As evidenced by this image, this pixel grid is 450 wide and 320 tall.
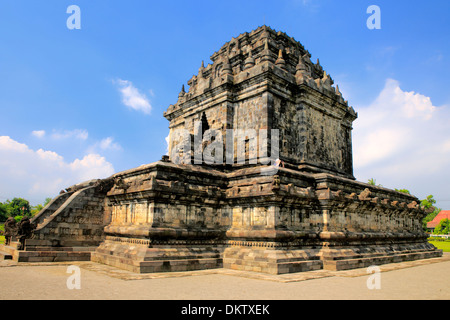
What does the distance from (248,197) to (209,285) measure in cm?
537

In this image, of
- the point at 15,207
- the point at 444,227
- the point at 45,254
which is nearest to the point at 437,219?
the point at 444,227

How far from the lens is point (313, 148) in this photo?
771 inches

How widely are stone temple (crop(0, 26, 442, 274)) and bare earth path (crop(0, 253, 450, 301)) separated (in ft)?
4.27

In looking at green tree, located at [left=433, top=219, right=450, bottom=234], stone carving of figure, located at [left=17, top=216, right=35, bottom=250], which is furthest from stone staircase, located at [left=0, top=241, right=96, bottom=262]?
green tree, located at [left=433, top=219, right=450, bottom=234]

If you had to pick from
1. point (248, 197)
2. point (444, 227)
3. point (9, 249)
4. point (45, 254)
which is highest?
point (248, 197)

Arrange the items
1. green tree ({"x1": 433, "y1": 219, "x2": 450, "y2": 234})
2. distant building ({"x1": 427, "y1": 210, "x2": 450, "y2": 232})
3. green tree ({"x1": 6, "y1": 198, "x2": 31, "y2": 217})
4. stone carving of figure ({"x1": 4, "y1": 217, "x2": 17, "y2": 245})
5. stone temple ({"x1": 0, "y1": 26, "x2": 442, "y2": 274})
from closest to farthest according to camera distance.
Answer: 1. stone temple ({"x1": 0, "y1": 26, "x2": 442, "y2": 274})
2. stone carving of figure ({"x1": 4, "y1": 217, "x2": 17, "y2": 245})
3. green tree ({"x1": 433, "y1": 219, "x2": 450, "y2": 234})
4. green tree ({"x1": 6, "y1": 198, "x2": 31, "y2": 217})
5. distant building ({"x1": 427, "y1": 210, "x2": 450, "y2": 232})

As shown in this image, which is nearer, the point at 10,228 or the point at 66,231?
the point at 66,231

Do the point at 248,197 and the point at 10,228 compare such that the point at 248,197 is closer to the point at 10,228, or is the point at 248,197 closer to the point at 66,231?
the point at 66,231

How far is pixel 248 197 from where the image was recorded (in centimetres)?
1491

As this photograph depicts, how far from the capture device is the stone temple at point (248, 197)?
13.9 m

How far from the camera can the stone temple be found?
13945 mm

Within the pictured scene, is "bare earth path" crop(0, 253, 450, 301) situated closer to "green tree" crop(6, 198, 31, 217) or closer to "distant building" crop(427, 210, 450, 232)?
"green tree" crop(6, 198, 31, 217)


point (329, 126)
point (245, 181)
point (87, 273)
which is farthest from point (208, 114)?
point (87, 273)

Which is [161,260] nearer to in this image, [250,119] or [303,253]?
[303,253]
